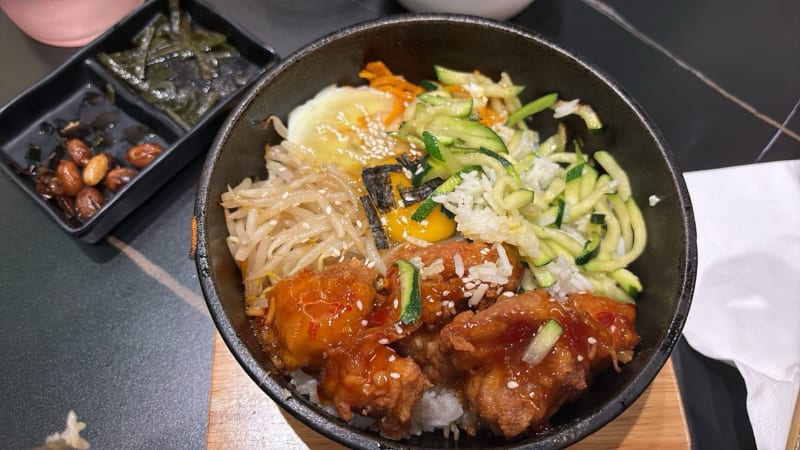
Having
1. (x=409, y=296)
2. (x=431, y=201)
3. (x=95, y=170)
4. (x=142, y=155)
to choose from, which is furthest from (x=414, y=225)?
(x=95, y=170)

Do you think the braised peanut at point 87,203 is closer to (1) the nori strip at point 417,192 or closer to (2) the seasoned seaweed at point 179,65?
(2) the seasoned seaweed at point 179,65

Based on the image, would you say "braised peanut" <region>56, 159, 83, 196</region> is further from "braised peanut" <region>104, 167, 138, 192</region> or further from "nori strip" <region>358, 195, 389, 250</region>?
"nori strip" <region>358, 195, 389, 250</region>

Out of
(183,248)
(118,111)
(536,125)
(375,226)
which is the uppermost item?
(536,125)

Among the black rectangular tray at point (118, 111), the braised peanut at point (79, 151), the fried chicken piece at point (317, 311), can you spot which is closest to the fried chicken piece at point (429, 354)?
the fried chicken piece at point (317, 311)

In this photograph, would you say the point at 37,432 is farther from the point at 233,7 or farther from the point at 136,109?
the point at 233,7

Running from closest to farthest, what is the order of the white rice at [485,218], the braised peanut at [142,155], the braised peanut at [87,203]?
the white rice at [485,218]
the braised peanut at [87,203]
the braised peanut at [142,155]

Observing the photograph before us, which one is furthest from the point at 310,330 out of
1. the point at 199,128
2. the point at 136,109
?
the point at 136,109

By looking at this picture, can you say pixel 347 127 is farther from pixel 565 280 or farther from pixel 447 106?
pixel 565 280
